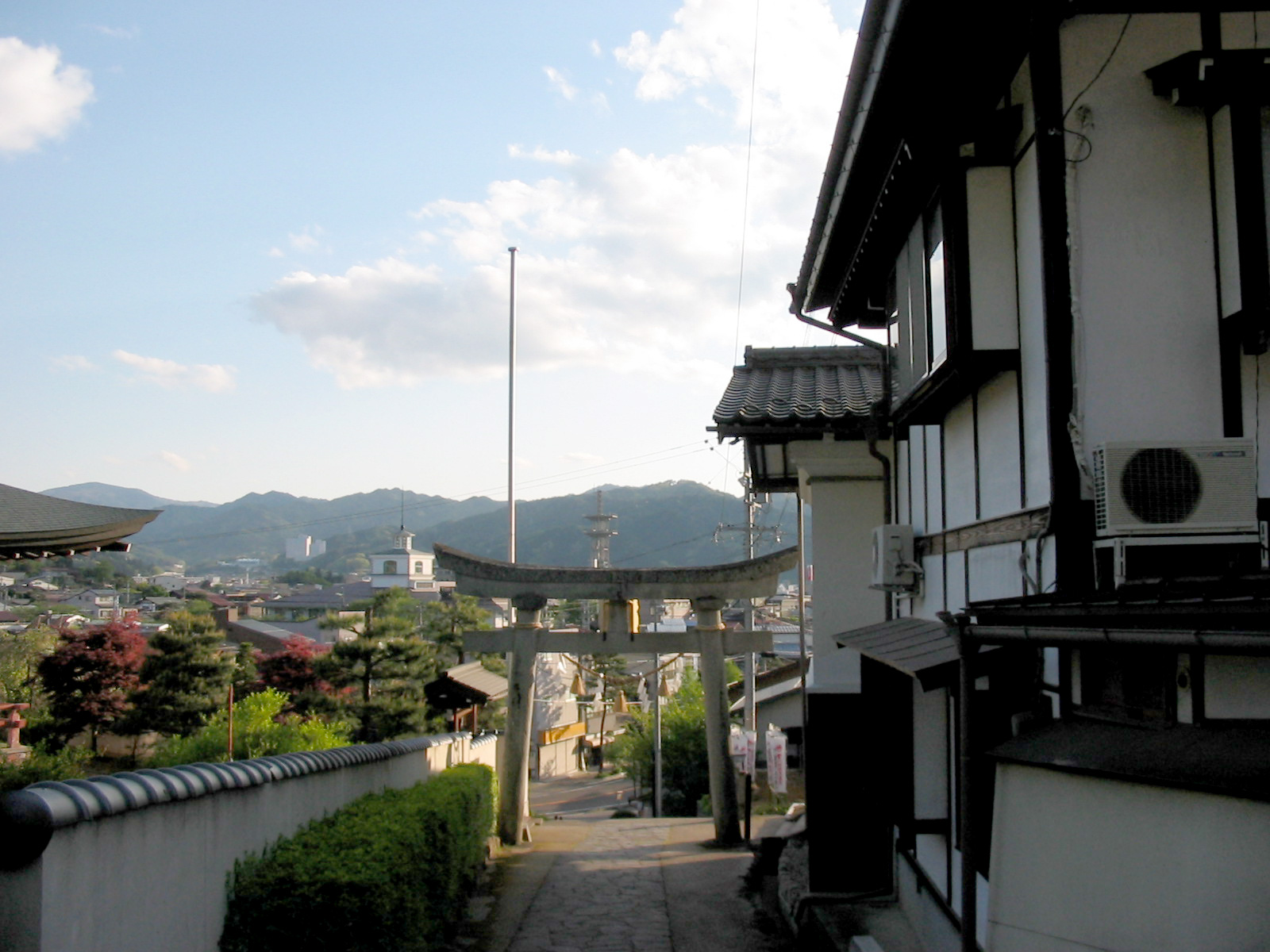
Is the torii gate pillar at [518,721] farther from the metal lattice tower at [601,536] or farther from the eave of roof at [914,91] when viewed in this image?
the metal lattice tower at [601,536]

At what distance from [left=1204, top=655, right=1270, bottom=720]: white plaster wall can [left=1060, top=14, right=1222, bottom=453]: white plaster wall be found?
1570 mm

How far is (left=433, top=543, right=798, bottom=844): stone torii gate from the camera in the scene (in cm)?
1741

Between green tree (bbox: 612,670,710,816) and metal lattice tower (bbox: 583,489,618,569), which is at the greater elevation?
metal lattice tower (bbox: 583,489,618,569)

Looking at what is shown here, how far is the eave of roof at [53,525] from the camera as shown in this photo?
867 centimetres

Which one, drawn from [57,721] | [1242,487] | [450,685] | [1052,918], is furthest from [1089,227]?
[57,721]

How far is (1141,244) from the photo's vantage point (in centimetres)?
523

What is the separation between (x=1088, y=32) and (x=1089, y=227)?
109 cm

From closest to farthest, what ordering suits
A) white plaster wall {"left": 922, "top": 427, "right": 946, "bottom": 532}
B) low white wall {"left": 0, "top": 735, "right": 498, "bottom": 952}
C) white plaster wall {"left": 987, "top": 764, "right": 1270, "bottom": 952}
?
white plaster wall {"left": 987, "top": 764, "right": 1270, "bottom": 952} < low white wall {"left": 0, "top": 735, "right": 498, "bottom": 952} < white plaster wall {"left": 922, "top": 427, "right": 946, "bottom": 532}

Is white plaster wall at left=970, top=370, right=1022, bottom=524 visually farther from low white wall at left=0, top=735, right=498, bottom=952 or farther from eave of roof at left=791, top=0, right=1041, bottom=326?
low white wall at left=0, top=735, right=498, bottom=952

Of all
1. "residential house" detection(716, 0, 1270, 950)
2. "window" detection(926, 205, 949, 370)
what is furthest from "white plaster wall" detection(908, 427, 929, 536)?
"window" detection(926, 205, 949, 370)

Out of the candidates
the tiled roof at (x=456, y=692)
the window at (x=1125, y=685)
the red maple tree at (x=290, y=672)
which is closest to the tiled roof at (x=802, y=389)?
the window at (x=1125, y=685)

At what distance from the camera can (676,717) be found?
97.9 feet

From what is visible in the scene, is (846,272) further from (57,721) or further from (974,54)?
(57,721)

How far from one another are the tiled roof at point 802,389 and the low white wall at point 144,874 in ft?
18.0
